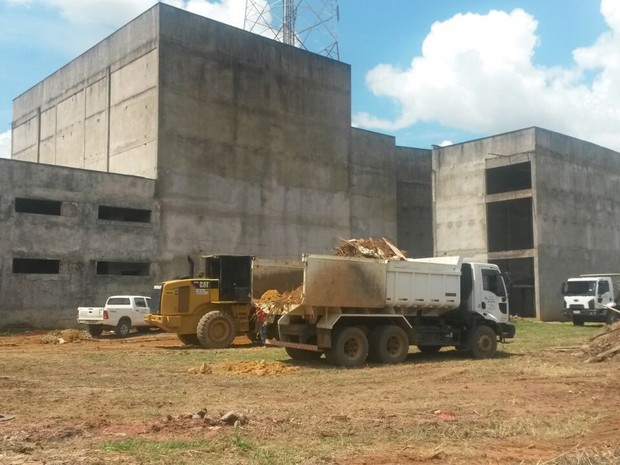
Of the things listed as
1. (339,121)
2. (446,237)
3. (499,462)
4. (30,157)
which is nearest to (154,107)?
(339,121)

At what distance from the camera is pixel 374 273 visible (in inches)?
637

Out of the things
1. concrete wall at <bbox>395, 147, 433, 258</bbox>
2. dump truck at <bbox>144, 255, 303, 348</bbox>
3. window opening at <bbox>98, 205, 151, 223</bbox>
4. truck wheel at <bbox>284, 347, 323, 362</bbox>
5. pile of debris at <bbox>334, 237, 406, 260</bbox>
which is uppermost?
concrete wall at <bbox>395, 147, 433, 258</bbox>

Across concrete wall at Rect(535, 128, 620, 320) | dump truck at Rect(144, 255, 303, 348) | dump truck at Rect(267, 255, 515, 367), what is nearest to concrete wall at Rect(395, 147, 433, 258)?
concrete wall at Rect(535, 128, 620, 320)

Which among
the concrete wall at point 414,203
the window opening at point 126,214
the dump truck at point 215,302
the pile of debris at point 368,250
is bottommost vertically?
the dump truck at point 215,302

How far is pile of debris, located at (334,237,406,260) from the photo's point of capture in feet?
55.1

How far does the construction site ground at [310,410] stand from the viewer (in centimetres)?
718

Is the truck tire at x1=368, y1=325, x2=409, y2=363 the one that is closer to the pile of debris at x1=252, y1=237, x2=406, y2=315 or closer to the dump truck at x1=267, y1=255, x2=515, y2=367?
the dump truck at x1=267, y1=255, x2=515, y2=367

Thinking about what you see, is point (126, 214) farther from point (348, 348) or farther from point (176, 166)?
point (348, 348)

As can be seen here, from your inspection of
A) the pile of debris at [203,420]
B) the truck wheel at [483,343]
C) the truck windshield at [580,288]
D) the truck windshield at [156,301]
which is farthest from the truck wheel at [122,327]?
the truck windshield at [580,288]

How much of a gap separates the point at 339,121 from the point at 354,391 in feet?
113

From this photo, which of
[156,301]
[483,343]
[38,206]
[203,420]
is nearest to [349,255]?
[483,343]

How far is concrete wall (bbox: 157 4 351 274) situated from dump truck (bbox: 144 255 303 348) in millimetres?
13653

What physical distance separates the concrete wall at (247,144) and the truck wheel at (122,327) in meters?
7.56

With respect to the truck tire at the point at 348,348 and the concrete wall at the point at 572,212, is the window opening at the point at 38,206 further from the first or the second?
the concrete wall at the point at 572,212
